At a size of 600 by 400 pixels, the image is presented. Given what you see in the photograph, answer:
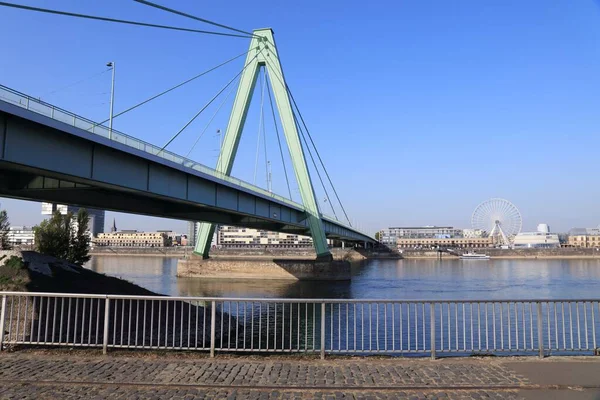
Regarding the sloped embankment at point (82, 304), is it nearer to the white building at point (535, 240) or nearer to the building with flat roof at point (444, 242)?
the white building at point (535, 240)

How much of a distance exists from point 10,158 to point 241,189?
64.0 feet

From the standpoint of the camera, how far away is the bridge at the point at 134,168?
14305 mm

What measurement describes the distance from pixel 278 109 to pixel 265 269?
62.2ft

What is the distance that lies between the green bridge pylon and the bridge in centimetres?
10

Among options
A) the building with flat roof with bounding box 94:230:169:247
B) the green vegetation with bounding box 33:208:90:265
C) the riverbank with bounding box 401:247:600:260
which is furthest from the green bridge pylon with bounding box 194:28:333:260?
the building with flat roof with bounding box 94:230:169:247

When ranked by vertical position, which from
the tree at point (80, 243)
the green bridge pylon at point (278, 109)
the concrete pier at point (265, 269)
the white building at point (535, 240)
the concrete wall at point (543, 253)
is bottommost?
the concrete pier at point (265, 269)

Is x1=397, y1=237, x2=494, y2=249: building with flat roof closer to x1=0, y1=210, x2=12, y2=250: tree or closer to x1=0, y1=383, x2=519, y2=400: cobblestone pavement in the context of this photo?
x1=0, y1=210, x2=12, y2=250: tree

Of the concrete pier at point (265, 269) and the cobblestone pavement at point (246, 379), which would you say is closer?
the cobblestone pavement at point (246, 379)

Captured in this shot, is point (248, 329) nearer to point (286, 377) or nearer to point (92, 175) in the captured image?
point (92, 175)

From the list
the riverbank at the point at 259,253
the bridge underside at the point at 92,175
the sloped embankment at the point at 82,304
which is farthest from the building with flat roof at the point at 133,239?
the sloped embankment at the point at 82,304

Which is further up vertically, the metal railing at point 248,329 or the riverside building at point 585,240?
the riverside building at point 585,240

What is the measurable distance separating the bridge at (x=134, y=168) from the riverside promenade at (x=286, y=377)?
27.0 feet

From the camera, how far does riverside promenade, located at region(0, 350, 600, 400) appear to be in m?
6.39

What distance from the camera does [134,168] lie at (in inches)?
798
